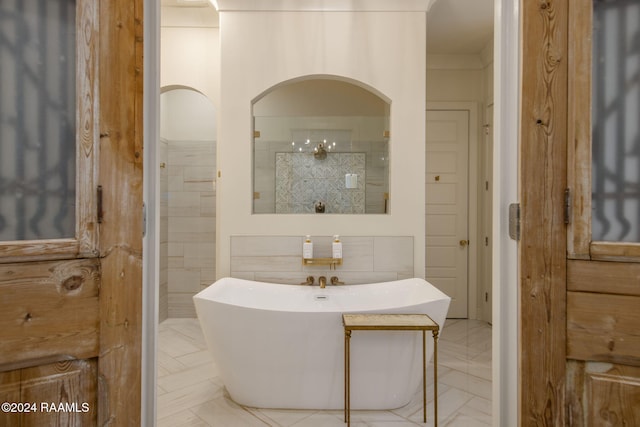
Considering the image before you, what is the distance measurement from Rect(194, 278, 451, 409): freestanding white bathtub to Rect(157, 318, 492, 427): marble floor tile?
7 centimetres

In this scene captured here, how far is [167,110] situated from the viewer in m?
3.90

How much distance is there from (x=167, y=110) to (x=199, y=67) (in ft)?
2.92

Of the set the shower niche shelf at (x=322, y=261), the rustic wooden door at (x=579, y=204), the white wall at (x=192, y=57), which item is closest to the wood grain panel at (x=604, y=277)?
the rustic wooden door at (x=579, y=204)

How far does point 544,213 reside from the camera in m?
0.83

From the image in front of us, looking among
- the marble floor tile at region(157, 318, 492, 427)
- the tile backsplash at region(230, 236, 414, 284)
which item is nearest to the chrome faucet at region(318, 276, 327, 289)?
the tile backsplash at region(230, 236, 414, 284)

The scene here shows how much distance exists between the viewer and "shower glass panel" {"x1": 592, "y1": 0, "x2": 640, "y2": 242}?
0.81 metres

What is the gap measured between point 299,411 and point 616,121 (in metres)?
2.14

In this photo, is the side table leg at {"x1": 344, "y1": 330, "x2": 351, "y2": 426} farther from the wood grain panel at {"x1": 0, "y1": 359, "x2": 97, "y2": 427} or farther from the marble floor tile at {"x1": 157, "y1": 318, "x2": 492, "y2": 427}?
the wood grain panel at {"x1": 0, "y1": 359, "x2": 97, "y2": 427}

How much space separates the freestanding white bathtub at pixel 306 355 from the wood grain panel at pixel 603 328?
124 centimetres

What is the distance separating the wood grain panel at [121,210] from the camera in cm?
80

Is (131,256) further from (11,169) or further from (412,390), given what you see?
(412,390)

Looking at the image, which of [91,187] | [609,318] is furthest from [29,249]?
[609,318]

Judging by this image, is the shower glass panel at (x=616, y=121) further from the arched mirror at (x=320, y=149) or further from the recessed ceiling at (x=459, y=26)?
the recessed ceiling at (x=459, y=26)

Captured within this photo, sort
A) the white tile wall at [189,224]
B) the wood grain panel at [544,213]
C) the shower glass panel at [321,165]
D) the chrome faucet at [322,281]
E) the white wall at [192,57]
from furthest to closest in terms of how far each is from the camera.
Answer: the white tile wall at [189,224] → the white wall at [192,57] → the shower glass panel at [321,165] → the chrome faucet at [322,281] → the wood grain panel at [544,213]
